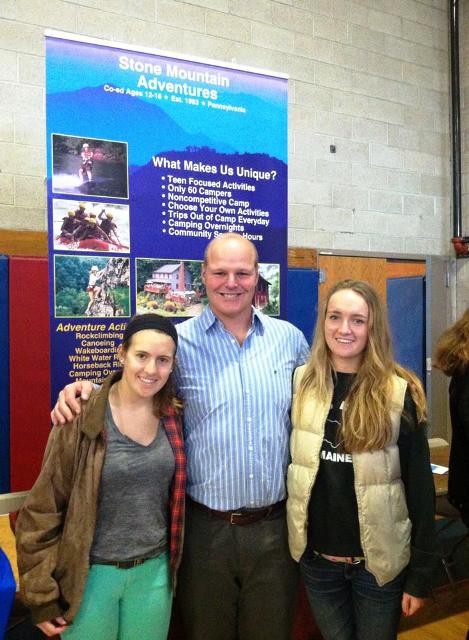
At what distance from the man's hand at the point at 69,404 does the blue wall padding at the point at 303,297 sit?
2160 millimetres

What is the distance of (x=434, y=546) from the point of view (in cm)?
155

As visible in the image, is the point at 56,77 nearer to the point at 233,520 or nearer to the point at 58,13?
the point at 58,13

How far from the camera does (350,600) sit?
1.63 m

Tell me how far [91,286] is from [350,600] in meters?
1.45

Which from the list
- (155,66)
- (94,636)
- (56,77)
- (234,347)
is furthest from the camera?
(155,66)

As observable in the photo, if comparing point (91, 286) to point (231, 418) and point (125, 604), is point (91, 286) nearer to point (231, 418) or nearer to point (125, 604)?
point (231, 418)

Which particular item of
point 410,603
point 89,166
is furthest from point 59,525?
point 89,166

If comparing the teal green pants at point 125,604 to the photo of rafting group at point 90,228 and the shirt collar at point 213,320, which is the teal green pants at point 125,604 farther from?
the photo of rafting group at point 90,228

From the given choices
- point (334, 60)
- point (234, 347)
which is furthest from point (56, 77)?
point (334, 60)

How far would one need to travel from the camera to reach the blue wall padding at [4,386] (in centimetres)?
274

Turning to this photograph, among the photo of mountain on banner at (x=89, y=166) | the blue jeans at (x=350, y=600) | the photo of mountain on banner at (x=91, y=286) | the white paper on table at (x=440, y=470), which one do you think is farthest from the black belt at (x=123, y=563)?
the white paper on table at (x=440, y=470)

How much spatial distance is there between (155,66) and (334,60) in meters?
2.40

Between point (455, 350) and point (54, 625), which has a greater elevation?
point (455, 350)

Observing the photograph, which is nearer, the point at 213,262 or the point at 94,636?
the point at 94,636
